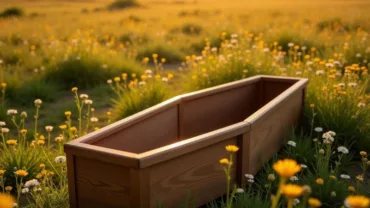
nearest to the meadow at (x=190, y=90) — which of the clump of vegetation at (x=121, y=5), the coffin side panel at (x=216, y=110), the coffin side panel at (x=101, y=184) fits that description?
the coffin side panel at (x=101, y=184)

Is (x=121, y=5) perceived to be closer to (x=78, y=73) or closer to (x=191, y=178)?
(x=78, y=73)

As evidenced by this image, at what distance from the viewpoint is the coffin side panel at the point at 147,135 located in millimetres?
3073

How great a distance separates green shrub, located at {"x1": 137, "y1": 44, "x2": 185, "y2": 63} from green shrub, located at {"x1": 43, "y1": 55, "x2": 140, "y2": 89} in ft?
5.89

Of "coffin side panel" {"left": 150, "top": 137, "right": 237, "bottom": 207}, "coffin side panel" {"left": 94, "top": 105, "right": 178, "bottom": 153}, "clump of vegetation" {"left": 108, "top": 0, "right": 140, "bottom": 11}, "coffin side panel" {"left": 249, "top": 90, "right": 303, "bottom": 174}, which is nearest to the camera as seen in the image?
"coffin side panel" {"left": 150, "top": 137, "right": 237, "bottom": 207}

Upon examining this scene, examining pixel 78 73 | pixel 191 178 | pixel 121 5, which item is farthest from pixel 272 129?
pixel 121 5

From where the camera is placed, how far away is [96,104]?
6055mm

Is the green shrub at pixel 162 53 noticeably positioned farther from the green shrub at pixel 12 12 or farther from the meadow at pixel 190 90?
the green shrub at pixel 12 12

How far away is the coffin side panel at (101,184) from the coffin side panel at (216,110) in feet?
4.29

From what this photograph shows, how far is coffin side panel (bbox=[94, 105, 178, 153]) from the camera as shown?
10.1 feet

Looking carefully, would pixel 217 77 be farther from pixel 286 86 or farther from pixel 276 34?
pixel 276 34

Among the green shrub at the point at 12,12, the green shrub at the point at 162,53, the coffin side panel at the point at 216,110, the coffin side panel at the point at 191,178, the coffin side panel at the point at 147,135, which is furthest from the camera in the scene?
the green shrub at the point at 12,12

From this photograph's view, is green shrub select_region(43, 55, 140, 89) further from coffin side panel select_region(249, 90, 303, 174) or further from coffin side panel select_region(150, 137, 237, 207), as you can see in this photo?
coffin side panel select_region(150, 137, 237, 207)

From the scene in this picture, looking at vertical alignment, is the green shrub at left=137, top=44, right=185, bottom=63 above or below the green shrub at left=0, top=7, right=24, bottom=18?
below

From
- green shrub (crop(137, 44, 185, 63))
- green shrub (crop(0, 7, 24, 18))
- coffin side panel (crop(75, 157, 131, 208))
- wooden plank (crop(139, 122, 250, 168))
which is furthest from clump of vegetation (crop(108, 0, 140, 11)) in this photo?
coffin side panel (crop(75, 157, 131, 208))
